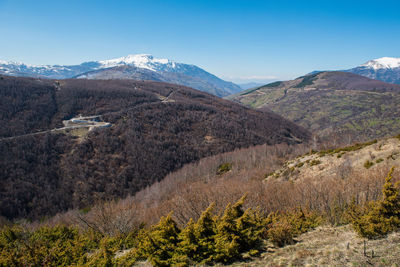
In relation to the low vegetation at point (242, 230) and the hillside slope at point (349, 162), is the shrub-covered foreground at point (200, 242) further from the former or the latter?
the hillside slope at point (349, 162)

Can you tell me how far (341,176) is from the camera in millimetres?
30141

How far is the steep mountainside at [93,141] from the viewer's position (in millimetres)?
96688

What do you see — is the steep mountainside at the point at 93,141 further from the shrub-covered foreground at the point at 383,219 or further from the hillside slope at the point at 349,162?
the shrub-covered foreground at the point at 383,219

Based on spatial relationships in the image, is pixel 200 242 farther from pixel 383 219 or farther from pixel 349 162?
pixel 349 162

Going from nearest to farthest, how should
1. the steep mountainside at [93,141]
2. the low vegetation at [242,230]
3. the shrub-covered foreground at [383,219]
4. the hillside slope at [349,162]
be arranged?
the shrub-covered foreground at [383,219], the low vegetation at [242,230], the hillside slope at [349,162], the steep mountainside at [93,141]

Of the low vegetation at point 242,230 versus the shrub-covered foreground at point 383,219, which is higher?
the shrub-covered foreground at point 383,219

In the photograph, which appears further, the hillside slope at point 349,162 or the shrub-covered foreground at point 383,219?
the hillside slope at point 349,162

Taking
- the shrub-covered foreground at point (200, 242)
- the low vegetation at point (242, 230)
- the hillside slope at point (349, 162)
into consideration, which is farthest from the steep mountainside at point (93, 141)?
the shrub-covered foreground at point (200, 242)

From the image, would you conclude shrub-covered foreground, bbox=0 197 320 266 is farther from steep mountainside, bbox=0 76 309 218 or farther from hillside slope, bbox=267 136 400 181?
steep mountainside, bbox=0 76 309 218

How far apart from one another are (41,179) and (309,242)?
382ft

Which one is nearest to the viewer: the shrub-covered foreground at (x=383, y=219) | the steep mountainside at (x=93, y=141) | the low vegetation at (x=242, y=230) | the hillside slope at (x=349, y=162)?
the shrub-covered foreground at (x=383, y=219)

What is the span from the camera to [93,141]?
125062 millimetres

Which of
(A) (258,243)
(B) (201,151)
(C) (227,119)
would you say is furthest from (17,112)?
(A) (258,243)

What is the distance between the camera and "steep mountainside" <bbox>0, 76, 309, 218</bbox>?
317ft
